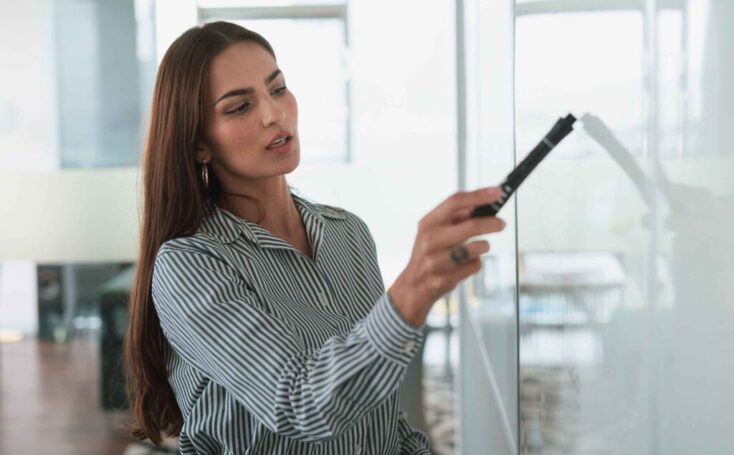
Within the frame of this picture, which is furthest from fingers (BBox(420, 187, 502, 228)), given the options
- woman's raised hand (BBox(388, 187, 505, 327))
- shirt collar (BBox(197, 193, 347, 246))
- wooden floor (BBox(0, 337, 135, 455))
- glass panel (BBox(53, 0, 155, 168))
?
wooden floor (BBox(0, 337, 135, 455))

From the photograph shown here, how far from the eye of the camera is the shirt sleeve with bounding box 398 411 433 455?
122cm

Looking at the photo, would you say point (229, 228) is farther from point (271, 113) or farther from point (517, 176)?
point (517, 176)

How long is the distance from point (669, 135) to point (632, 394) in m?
0.18

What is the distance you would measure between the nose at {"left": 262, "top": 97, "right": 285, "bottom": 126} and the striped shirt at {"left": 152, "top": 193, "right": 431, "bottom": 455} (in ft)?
0.39

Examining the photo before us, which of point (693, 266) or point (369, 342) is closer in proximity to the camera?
point (693, 266)

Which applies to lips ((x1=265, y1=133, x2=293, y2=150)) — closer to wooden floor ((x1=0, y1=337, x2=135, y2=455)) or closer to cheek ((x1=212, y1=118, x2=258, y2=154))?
cheek ((x1=212, y1=118, x2=258, y2=154))

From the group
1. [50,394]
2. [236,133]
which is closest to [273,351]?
[236,133]

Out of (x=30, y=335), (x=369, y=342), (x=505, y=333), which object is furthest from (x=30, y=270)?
(x=369, y=342)

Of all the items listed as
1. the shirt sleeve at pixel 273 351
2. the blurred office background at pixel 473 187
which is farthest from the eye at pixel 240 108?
the blurred office background at pixel 473 187

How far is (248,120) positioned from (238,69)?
7 cm

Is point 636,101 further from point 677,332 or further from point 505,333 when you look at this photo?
point 505,333

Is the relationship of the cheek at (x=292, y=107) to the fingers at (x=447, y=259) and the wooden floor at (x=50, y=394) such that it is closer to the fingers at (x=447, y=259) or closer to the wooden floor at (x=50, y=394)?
the fingers at (x=447, y=259)

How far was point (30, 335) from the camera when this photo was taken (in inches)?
139

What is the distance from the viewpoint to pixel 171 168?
3.71 ft
